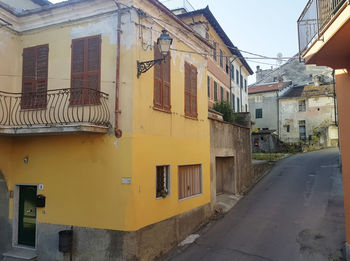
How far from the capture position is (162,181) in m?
9.62

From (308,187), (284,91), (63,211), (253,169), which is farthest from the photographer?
(284,91)

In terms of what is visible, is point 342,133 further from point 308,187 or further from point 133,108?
point 308,187

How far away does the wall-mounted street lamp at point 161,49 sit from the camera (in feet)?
25.3

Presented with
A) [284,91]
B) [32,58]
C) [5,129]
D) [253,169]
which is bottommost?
[253,169]

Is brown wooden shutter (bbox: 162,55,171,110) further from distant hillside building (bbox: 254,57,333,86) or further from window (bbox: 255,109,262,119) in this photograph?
distant hillside building (bbox: 254,57,333,86)

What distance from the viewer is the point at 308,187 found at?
17.0 meters

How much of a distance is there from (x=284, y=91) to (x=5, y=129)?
41.2m

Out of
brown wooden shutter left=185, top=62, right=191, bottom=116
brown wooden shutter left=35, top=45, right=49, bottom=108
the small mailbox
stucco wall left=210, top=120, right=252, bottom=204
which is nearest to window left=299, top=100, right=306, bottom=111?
stucco wall left=210, top=120, right=252, bottom=204

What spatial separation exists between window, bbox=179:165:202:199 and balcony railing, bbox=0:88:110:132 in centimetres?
398

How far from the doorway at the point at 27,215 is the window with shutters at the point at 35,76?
2.80 metres

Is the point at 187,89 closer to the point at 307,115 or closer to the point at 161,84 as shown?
the point at 161,84

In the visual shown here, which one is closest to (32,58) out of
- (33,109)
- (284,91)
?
(33,109)

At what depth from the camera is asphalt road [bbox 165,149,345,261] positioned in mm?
9195

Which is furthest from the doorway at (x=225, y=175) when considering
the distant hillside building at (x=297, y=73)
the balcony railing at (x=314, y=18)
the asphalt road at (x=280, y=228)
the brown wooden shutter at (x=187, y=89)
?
the distant hillside building at (x=297, y=73)
